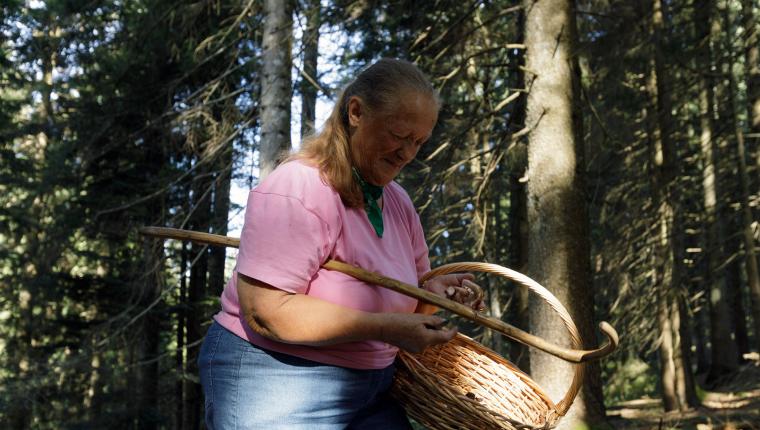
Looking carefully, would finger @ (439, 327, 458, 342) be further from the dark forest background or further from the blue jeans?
the dark forest background

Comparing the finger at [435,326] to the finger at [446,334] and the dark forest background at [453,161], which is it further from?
the dark forest background at [453,161]

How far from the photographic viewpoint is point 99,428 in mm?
11562

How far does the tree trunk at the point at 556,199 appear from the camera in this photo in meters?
5.32

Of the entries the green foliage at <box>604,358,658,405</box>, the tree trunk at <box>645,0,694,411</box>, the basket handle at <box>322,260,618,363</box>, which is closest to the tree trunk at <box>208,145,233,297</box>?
the tree trunk at <box>645,0,694,411</box>

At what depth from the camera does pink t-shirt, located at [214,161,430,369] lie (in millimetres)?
1646

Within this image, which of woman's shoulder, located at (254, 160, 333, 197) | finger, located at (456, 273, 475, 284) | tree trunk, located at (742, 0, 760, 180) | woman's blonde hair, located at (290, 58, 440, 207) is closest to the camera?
woman's shoulder, located at (254, 160, 333, 197)

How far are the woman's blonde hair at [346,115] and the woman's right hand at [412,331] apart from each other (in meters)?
0.37

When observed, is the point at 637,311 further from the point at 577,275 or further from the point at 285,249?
the point at 285,249

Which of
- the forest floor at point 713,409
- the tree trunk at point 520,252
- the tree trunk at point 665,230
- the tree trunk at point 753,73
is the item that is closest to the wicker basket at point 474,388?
the tree trunk at point 753,73

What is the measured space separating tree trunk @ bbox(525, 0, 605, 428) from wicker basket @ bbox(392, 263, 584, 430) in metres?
3.05

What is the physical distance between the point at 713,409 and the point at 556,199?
615 centimetres

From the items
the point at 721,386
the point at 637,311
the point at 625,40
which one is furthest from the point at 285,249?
the point at 721,386

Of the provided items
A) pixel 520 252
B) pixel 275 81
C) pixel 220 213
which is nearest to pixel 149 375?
pixel 220 213

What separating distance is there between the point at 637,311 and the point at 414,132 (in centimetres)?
817
